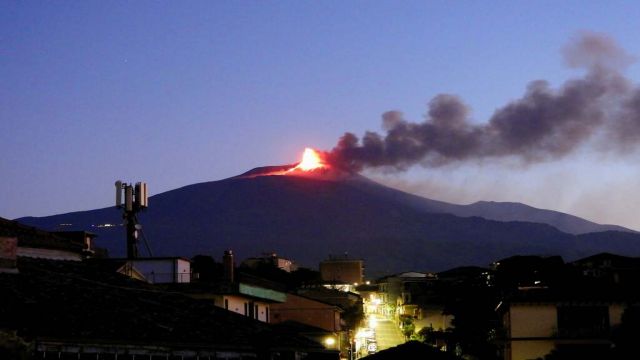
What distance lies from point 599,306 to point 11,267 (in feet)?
110

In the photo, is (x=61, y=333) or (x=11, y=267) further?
(x=11, y=267)

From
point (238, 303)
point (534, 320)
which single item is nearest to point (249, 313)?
point (238, 303)

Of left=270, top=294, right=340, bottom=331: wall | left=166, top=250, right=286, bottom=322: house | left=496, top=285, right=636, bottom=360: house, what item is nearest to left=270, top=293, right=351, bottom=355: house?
left=270, top=294, right=340, bottom=331: wall

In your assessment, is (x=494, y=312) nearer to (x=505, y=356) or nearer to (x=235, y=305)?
(x=505, y=356)

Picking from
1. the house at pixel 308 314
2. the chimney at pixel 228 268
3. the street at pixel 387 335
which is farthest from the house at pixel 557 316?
the street at pixel 387 335

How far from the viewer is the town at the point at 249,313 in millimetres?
19875

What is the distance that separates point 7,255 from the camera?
23047mm

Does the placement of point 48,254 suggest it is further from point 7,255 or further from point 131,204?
point 131,204

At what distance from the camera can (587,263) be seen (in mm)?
95938

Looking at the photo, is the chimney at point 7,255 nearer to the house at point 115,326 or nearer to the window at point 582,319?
the house at point 115,326

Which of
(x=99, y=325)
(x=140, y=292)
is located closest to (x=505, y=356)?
(x=140, y=292)

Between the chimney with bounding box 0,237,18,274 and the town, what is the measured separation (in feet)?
0.08

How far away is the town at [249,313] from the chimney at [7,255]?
0.08 feet

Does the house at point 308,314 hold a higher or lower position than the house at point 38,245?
lower
